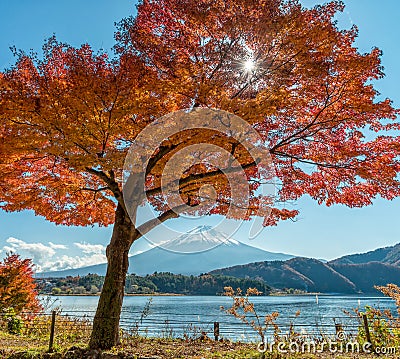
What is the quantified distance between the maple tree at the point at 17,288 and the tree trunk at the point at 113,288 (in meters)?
A: 7.59

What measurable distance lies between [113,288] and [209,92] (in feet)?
14.1

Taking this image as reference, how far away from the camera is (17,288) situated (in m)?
13.2

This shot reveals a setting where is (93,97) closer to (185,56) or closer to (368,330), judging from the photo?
(185,56)

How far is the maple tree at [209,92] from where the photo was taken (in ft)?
18.2

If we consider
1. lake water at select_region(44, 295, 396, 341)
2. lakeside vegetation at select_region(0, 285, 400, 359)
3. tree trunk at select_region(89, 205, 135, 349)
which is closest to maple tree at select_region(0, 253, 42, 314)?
lake water at select_region(44, 295, 396, 341)

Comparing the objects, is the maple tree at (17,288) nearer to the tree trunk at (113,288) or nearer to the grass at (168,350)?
the grass at (168,350)

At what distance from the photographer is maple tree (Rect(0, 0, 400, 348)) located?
5.55 m

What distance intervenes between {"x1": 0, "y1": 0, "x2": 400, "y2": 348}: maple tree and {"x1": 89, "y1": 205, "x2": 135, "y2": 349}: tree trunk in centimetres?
2

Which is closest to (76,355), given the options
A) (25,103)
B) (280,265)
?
(25,103)

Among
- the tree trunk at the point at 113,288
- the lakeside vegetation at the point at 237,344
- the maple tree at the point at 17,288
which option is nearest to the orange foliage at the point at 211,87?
the tree trunk at the point at 113,288

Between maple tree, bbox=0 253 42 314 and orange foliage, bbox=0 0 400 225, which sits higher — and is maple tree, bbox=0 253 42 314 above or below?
below

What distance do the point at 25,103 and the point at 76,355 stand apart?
185 inches

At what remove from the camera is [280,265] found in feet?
257

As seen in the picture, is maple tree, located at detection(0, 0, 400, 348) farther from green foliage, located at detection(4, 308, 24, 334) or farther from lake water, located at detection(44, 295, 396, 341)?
green foliage, located at detection(4, 308, 24, 334)
